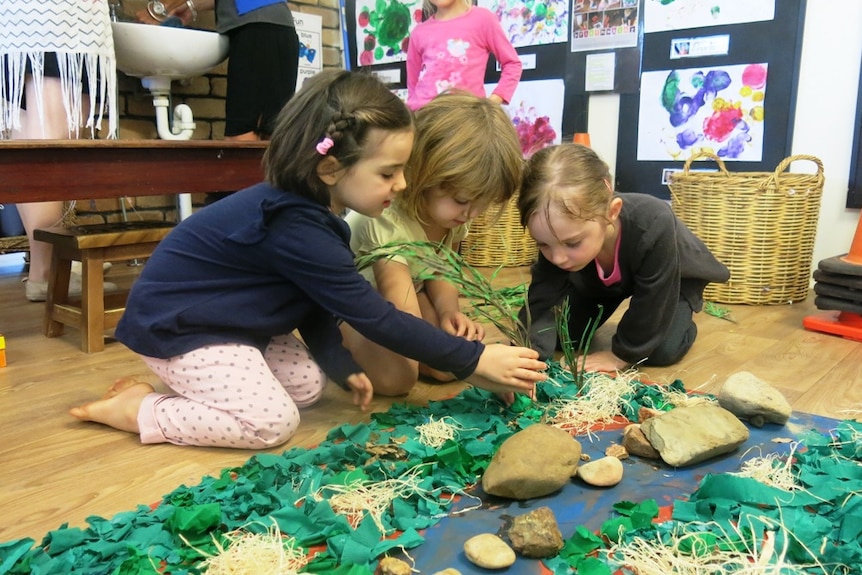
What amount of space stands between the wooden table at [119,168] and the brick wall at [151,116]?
4.17 feet

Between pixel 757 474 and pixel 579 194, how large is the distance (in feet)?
2.10

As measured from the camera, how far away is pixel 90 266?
72.7 inches

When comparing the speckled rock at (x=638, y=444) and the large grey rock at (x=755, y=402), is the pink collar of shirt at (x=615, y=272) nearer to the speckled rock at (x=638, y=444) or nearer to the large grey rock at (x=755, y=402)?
the large grey rock at (x=755, y=402)

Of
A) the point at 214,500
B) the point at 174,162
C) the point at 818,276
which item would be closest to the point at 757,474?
the point at 214,500

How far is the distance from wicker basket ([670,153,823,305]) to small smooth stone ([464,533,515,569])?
1820 millimetres

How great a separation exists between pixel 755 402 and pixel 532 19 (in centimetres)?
245

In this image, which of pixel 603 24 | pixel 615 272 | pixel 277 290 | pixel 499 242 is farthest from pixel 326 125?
pixel 603 24

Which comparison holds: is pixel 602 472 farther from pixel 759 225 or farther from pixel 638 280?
pixel 759 225

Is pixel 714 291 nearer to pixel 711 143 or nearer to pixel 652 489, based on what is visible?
pixel 711 143

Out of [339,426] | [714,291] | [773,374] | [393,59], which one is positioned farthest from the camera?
[393,59]

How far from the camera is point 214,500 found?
1.05 m

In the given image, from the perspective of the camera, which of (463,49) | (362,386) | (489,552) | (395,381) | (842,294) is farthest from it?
(463,49)

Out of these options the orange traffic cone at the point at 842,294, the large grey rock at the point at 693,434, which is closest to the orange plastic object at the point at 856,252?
the orange traffic cone at the point at 842,294

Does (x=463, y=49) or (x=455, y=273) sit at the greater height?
(x=463, y=49)
